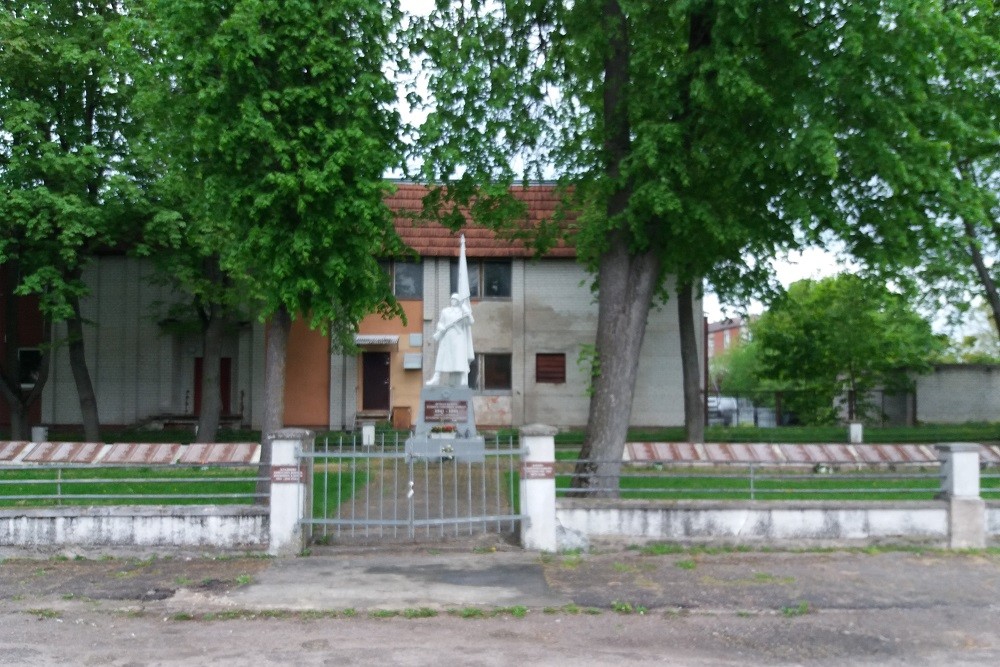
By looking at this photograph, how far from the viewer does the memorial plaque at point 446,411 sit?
1759 centimetres

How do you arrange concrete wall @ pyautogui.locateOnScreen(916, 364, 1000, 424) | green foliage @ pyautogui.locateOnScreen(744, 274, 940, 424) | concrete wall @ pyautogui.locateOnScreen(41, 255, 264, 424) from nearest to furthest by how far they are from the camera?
1. green foliage @ pyautogui.locateOnScreen(744, 274, 940, 424)
2. concrete wall @ pyautogui.locateOnScreen(41, 255, 264, 424)
3. concrete wall @ pyautogui.locateOnScreen(916, 364, 1000, 424)

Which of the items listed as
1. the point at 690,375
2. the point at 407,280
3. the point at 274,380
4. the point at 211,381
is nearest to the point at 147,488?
the point at 274,380

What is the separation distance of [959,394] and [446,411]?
21.7 m

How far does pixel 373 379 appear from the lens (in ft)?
93.0

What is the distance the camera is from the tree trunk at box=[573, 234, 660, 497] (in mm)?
13078

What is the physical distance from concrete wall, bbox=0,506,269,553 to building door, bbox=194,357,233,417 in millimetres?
17563

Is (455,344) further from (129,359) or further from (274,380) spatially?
(129,359)

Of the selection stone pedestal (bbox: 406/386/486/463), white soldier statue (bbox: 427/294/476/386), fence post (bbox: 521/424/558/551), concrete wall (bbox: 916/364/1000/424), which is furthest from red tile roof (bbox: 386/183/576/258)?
fence post (bbox: 521/424/558/551)

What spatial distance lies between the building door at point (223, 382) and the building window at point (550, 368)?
9739 mm

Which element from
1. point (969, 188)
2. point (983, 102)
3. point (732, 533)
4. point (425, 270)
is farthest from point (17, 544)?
point (425, 270)

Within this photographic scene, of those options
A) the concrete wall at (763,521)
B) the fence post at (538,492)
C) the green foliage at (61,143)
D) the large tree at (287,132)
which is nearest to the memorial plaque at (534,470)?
the fence post at (538,492)

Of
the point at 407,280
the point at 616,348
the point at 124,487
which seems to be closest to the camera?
the point at 616,348

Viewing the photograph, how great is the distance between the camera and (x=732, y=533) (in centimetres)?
1146

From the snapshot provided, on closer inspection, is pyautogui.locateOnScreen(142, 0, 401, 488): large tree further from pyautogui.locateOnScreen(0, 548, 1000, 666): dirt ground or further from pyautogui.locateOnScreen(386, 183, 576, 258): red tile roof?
pyautogui.locateOnScreen(386, 183, 576, 258): red tile roof
